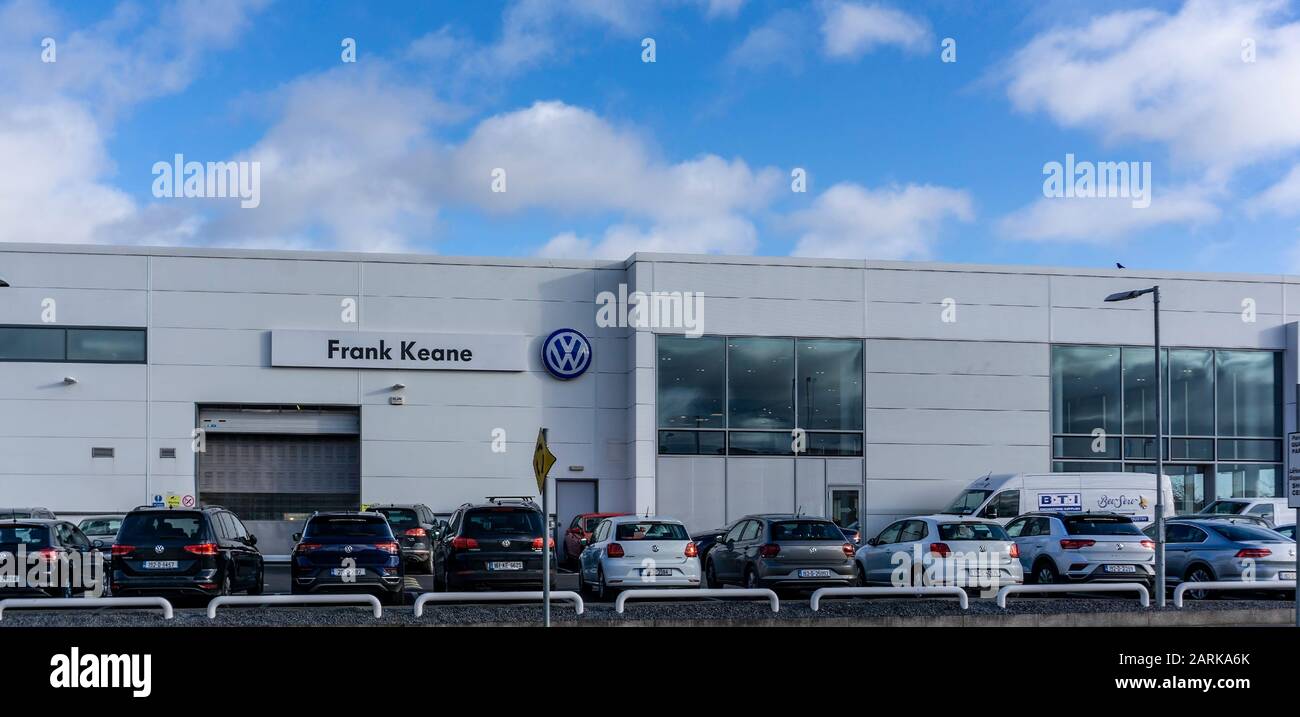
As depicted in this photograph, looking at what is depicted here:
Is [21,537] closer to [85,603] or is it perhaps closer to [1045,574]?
[85,603]

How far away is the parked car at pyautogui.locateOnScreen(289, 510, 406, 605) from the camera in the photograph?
17.9 m

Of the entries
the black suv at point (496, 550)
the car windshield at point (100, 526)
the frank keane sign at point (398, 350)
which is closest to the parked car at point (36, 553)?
the black suv at point (496, 550)

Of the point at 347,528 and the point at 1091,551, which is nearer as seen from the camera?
the point at 347,528

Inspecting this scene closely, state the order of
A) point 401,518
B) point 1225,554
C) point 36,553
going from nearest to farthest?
1. point 36,553
2. point 1225,554
3. point 401,518

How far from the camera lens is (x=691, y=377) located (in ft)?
114

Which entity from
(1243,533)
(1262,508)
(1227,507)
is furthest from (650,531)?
(1227,507)

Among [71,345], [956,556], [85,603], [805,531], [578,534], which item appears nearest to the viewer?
[85,603]

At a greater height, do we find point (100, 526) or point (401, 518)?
point (401, 518)

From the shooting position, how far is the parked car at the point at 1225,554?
20.2 meters

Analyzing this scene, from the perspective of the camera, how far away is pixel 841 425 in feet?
115

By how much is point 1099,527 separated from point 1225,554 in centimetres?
205

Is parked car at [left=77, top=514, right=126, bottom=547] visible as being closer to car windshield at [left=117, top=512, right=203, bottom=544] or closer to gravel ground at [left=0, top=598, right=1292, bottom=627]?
car windshield at [left=117, top=512, right=203, bottom=544]

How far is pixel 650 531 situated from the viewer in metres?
20.0

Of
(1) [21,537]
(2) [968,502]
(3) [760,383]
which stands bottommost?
(2) [968,502]
